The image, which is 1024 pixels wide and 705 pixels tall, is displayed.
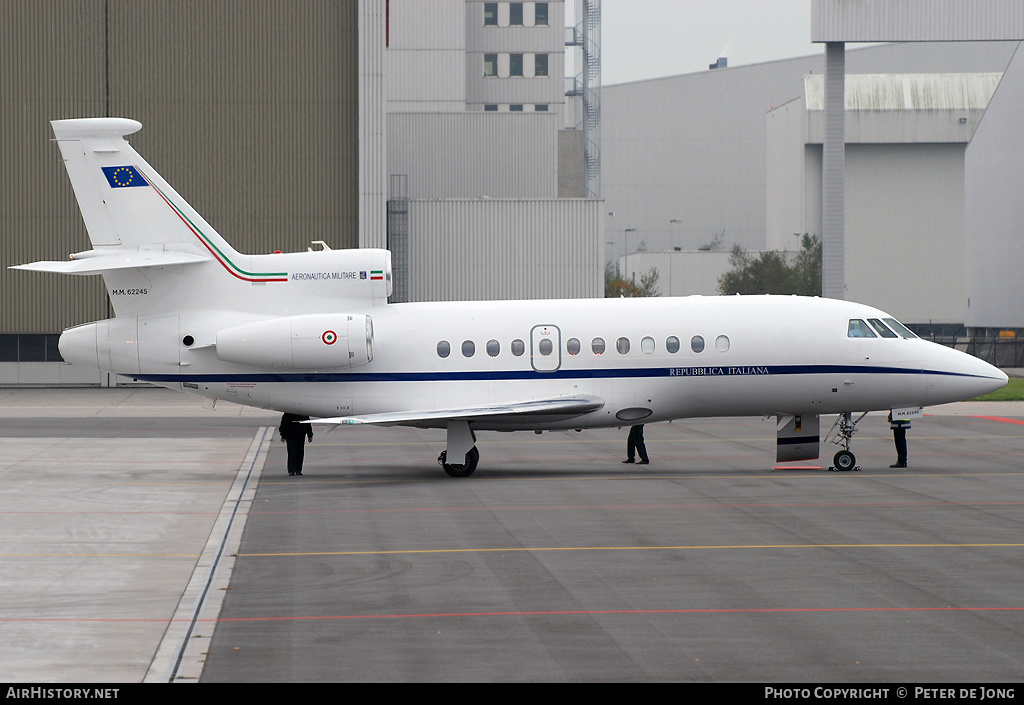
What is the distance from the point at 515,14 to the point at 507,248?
152 feet

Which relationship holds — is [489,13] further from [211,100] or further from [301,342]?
[301,342]

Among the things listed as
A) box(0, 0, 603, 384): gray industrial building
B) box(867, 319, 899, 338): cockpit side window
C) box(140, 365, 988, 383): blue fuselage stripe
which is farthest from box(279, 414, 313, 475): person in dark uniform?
box(0, 0, 603, 384): gray industrial building

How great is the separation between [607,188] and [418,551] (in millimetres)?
113102

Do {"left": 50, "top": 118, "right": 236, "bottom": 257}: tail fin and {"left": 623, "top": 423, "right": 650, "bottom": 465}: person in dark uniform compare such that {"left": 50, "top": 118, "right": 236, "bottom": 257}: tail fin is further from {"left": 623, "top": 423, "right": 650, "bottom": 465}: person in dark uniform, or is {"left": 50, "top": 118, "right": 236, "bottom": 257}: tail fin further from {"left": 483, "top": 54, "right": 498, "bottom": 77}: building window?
{"left": 483, "top": 54, "right": 498, "bottom": 77}: building window

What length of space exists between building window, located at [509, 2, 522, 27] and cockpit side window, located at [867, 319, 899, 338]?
7362cm

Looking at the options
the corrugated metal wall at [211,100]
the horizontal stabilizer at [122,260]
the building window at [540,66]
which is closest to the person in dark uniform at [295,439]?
the horizontal stabilizer at [122,260]

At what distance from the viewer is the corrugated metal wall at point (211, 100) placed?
48844mm

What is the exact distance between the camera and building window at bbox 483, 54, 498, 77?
93144mm

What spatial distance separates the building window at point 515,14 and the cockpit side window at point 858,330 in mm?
73685

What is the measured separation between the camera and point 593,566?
14289 mm

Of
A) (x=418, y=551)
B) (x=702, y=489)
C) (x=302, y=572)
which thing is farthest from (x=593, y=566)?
(x=702, y=489)

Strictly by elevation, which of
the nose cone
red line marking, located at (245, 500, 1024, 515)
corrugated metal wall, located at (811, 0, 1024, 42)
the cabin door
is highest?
corrugated metal wall, located at (811, 0, 1024, 42)

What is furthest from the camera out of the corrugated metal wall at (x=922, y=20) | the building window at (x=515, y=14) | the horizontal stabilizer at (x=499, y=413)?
the building window at (x=515, y=14)

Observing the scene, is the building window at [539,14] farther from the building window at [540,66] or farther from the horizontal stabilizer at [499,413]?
the horizontal stabilizer at [499,413]
